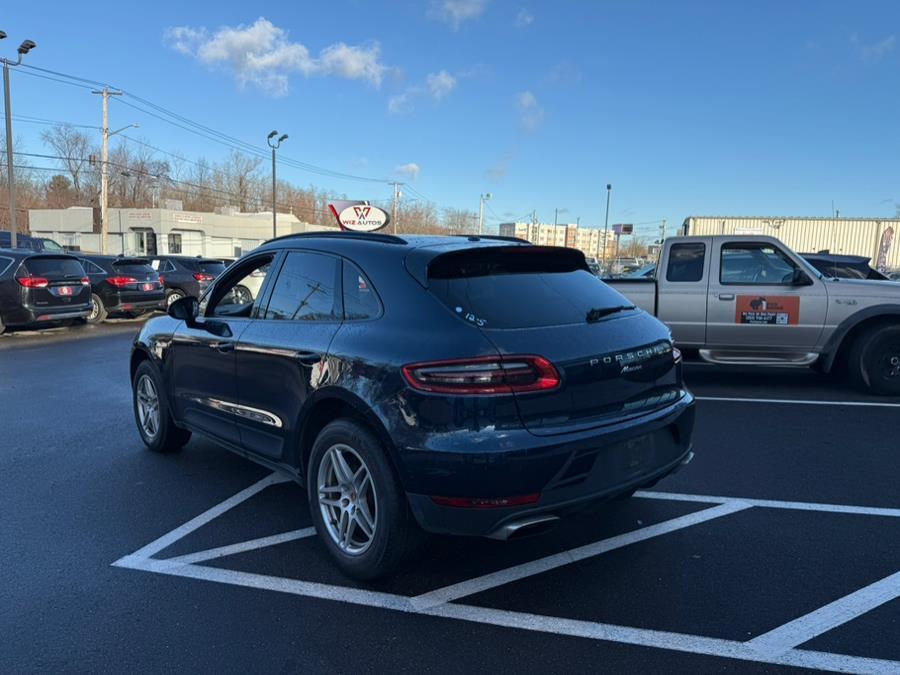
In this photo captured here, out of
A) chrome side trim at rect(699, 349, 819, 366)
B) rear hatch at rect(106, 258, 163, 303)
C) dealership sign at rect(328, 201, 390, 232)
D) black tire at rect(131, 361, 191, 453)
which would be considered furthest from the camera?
rear hatch at rect(106, 258, 163, 303)

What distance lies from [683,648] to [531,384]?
1.27 meters

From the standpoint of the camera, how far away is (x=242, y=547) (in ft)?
12.1

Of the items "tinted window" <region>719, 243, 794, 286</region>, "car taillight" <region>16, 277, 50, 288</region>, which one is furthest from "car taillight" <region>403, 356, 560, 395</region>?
"car taillight" <region>16, 277, 50, 288</region>

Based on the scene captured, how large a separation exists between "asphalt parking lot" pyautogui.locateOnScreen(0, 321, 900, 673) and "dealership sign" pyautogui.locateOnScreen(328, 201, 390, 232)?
10.4 metres

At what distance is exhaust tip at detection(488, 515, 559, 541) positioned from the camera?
109 inches

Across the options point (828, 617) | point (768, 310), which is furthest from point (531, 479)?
point (768, 310)

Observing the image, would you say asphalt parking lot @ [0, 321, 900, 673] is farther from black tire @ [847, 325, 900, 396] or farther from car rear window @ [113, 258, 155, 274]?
car rear window @ [113, 258, 155, 274]

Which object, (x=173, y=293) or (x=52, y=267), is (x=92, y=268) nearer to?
(x=173, y=293)

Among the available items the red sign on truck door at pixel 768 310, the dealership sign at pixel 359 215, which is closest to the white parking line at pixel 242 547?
the red sign on truck door at pixel 768 310

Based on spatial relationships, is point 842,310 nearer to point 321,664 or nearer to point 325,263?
point 325,263

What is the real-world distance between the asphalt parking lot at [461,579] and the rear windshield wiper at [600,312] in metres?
1.32

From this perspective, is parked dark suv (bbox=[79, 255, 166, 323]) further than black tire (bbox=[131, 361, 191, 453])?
Yes

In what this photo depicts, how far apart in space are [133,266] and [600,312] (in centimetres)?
1555

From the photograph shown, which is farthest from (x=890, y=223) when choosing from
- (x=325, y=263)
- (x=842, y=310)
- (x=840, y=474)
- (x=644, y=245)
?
(x=644, y=245)
